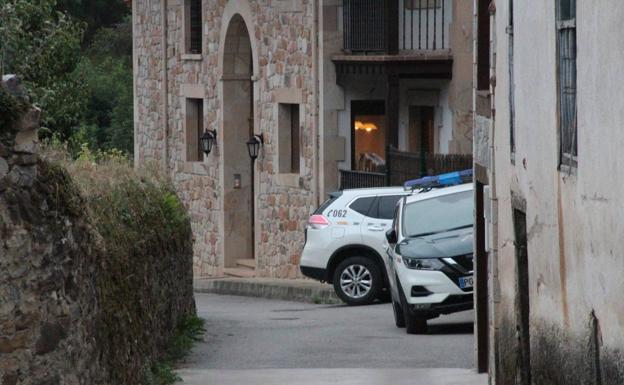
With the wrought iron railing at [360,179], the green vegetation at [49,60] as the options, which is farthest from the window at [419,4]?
the green vegetation at [49,60]

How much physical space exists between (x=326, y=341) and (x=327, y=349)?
0.86 metres

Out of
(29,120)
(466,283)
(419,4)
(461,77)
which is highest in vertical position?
(419,4)

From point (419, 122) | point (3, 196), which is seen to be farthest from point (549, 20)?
point (419, 122)

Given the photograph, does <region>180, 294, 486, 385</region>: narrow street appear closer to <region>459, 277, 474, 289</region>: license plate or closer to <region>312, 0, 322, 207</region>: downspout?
<region>459, 277, 474, 289</region>: license plate

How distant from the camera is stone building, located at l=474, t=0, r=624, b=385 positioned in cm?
837

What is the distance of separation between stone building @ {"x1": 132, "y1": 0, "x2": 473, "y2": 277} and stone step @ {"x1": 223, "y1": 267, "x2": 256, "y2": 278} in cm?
7

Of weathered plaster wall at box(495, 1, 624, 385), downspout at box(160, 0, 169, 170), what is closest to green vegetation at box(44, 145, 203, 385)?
weathered plaster wall at box(495, 1, 624, 385)

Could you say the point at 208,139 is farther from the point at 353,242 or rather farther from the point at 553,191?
the point at 553,191

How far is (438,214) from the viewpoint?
20844mm

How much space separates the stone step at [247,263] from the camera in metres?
33.9

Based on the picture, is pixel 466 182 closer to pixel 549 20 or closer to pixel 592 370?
pixel 549 20

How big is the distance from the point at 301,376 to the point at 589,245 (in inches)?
302

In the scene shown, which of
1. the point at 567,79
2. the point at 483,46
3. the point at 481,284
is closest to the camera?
the point at 567,79

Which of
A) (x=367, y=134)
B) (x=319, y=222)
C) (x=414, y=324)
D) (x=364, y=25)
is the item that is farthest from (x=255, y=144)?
(x=414, y=324)
